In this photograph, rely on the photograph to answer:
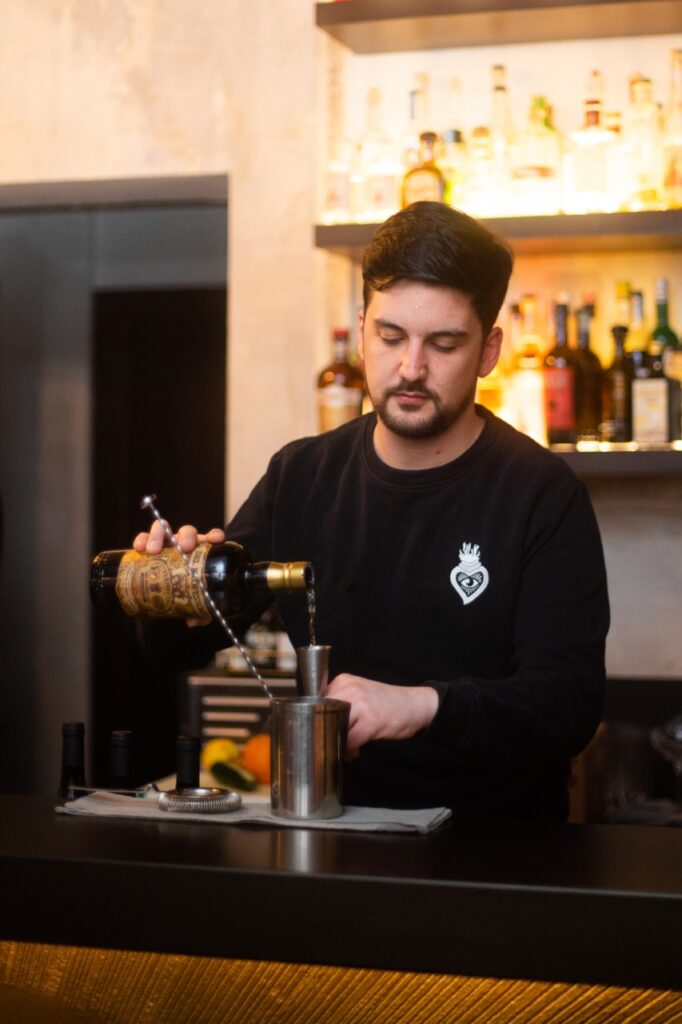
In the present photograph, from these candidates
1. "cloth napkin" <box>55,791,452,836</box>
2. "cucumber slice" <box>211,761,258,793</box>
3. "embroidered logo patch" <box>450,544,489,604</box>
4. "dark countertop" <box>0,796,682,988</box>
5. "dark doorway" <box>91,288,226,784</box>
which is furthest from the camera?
"dark doorway" <box>91,288,226,784</box>

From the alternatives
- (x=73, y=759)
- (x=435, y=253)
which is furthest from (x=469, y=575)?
(x=73, y=759)

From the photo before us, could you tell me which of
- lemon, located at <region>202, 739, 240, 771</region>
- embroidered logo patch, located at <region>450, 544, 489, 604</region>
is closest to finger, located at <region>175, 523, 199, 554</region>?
embroidered logo patch, located at <region>450, 544, 489, 604</region>

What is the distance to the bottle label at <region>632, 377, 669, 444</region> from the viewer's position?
8.63 ft

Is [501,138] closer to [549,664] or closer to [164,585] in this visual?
[549,664]

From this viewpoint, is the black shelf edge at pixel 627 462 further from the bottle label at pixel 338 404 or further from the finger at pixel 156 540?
the finger at pixel 156 540

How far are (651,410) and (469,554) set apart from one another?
1.07 m

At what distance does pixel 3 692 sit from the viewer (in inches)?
153

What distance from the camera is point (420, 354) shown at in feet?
5.40

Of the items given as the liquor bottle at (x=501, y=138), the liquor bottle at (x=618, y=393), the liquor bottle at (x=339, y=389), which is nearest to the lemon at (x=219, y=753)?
Result: the liquor bottle at (x=339, y=389)

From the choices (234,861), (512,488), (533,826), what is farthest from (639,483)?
(234,861)

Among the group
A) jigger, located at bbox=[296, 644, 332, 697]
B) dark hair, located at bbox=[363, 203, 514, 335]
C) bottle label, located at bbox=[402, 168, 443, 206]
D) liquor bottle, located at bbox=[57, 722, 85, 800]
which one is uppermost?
bottle label, located at bbox=[402, 168, 443, 206]

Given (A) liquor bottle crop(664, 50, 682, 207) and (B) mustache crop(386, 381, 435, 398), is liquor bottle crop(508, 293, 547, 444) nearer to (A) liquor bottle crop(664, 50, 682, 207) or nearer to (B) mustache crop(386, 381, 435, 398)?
(A) liquor bottle crop(664, 50, 682, 207)

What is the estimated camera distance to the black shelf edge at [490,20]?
271 cm

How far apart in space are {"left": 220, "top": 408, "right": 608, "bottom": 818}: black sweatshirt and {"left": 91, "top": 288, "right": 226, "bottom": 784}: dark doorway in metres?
1.94
